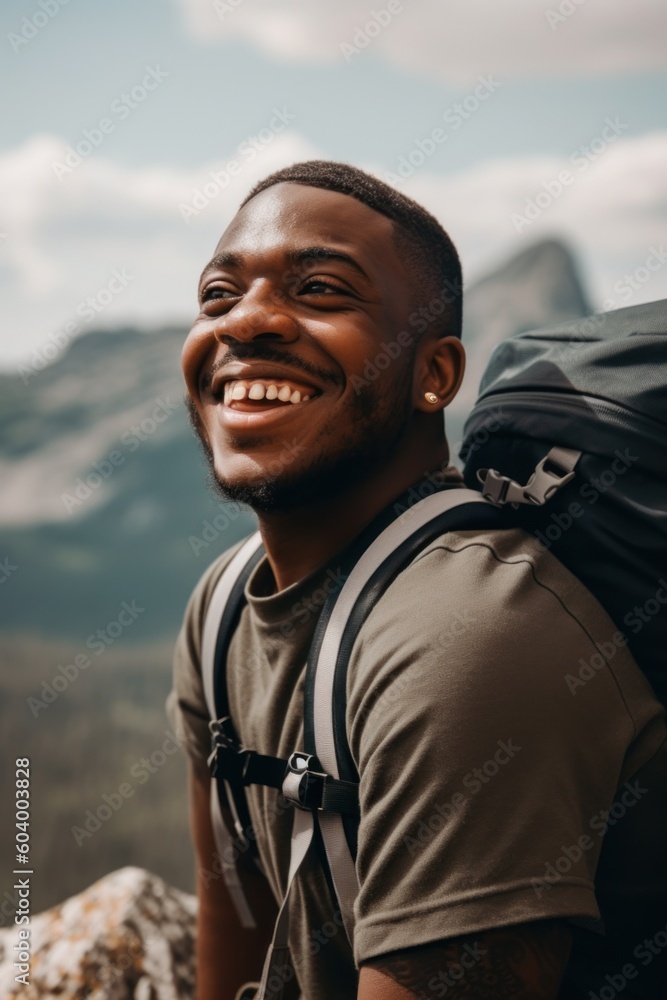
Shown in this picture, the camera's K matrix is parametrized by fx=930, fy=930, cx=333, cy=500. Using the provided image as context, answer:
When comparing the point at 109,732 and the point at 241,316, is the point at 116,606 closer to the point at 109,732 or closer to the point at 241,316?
the point at 109,732

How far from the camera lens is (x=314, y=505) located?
1.42 metres

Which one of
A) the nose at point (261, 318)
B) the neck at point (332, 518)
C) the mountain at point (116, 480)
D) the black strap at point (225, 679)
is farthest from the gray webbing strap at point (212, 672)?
the mountain at point (116, 480)

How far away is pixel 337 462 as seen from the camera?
1.36 meters

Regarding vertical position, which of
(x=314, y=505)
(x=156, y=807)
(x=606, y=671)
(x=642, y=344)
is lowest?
(x=156, y=807)

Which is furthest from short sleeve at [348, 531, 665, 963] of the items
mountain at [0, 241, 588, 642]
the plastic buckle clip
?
mountain at [0, 241, 588, 642]

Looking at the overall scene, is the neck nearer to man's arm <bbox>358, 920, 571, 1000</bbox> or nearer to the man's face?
the man's face

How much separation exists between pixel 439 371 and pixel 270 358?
0.94 feet

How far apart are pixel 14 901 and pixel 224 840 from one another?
0.79 meters

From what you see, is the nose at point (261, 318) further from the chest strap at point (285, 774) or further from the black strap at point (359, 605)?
the chest strap at point (285, 774)

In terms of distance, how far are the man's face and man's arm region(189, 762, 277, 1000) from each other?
0.75 metres

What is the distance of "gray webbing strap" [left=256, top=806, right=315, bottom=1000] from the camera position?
126 cm

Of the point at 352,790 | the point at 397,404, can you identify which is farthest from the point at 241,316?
the point at 352,790

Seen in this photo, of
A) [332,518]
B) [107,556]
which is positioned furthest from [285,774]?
[107,556]

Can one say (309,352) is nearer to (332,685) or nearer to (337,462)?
(337,462)
